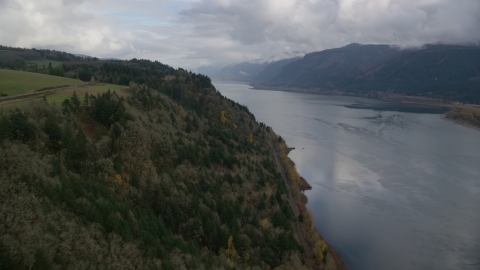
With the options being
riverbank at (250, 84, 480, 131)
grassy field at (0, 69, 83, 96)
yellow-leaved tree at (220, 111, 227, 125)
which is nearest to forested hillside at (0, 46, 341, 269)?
grassy field at (0, 69, 83, 96)

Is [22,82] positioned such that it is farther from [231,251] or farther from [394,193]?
[394,193]

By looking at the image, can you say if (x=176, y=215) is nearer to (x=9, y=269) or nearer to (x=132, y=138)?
(x=132, y=138)

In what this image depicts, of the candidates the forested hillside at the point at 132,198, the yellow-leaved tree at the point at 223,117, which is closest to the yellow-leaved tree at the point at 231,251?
the forested hillside at the point at 132,198

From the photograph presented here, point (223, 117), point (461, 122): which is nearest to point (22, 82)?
point (223, 117)

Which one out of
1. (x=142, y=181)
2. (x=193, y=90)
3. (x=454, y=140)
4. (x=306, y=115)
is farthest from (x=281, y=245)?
(x=306, y=115)

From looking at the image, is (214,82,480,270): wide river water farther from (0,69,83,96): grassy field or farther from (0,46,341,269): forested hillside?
(0,69,83,96): grassy field
